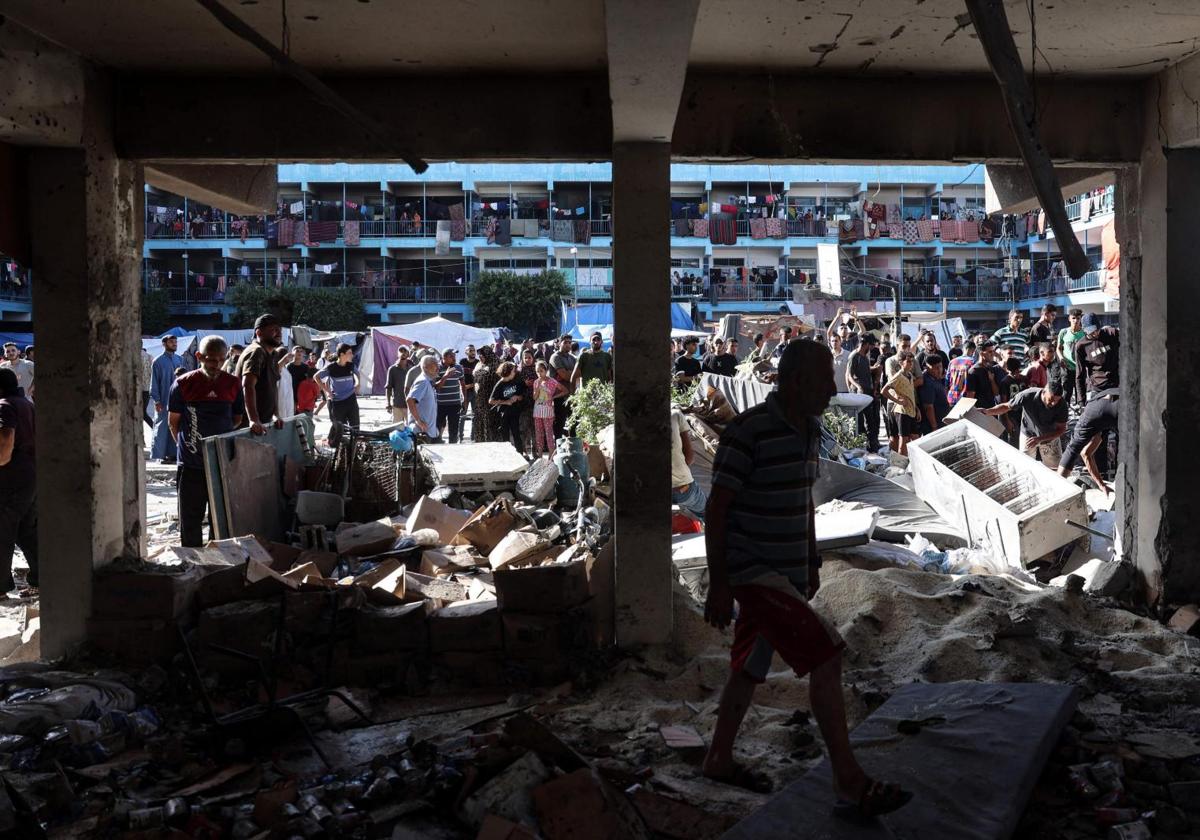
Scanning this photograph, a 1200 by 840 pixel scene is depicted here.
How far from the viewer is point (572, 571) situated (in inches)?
215

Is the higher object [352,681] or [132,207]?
[132,207]

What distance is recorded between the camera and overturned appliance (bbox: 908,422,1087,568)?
742 cm

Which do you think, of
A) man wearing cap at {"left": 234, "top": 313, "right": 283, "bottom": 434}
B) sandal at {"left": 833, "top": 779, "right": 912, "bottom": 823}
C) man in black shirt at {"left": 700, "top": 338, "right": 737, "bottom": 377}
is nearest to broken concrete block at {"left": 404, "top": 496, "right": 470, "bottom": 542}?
man wearing cap at {"left": 234, "top": 313, "right": 283, "bottom": 434}

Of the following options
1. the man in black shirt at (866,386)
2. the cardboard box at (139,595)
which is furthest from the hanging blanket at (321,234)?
the cardboard box at (139,595)

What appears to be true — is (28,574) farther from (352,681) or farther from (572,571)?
(572,571)

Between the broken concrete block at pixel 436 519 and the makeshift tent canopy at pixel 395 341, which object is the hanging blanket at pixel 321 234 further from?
the broken concrete block at pixel 436 519

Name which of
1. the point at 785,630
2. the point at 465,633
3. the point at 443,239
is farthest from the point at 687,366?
the point at 443,239

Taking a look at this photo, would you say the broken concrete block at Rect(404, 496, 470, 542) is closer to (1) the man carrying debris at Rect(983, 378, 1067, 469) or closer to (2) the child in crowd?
(2) the child in crowd

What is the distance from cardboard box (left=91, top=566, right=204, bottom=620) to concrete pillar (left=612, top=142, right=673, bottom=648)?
7.83 ft

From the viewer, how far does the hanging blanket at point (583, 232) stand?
154 feet

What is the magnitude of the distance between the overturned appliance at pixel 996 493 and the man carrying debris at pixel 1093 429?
1.03m

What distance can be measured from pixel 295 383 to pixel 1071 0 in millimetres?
9614

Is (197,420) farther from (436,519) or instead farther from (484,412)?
(484,412)

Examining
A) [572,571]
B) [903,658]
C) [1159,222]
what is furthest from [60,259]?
[1159,222]
